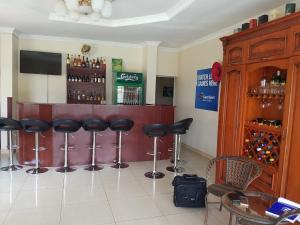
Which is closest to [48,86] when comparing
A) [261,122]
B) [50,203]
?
[50,203]

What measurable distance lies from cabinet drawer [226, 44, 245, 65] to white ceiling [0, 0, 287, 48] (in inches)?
25.6

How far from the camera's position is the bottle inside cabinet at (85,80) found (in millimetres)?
6141

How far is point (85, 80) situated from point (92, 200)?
3.68 metres

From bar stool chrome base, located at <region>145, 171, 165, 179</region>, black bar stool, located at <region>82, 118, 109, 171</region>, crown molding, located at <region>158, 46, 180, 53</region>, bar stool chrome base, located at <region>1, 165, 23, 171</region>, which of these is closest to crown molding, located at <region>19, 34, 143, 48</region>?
crown molding, located at <region>158, 46, 180, 53</region>

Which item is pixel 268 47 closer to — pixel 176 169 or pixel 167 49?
pixel 176 169

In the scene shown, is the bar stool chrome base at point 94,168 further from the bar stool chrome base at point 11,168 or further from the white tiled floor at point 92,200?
the bar stool chrome base at point 11,168

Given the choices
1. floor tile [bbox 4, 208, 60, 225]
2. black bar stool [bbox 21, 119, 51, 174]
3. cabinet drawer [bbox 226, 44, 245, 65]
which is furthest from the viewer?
black bar stool [bbox 21, 119, 51, 174]

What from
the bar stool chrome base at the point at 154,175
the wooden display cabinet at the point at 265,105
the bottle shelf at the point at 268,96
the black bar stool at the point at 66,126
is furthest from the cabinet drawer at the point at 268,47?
the black bar stool at the point at 66,126

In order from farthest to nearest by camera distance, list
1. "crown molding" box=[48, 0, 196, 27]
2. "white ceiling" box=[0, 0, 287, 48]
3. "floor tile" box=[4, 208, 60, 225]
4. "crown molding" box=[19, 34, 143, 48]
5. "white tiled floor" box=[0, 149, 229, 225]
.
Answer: "crown molding" box=[19, 34, 143, 48], "crown molding" box=[48, 0, 196, 27], "white ceiling" box=[0, 0, 287, 48], "white tiled floor" box=[0, 149, 229, 225], "floor tile" box=[4, 208, 60, 225]

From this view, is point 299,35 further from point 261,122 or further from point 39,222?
point 39,222

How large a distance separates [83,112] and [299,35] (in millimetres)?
3629

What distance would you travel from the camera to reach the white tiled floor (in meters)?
2.81

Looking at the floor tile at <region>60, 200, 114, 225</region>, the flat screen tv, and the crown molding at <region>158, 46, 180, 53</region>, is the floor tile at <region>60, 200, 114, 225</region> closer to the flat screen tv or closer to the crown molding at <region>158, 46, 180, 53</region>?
the flat screen tv

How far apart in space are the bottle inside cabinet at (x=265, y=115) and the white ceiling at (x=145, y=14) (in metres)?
1.11
